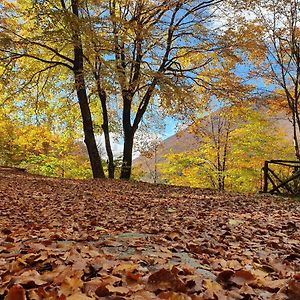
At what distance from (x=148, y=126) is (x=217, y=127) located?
6.98 meters

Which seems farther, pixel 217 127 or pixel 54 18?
pixel 217 127

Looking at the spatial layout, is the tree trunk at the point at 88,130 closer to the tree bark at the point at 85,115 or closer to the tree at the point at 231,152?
the tree bark at the point at 85,115

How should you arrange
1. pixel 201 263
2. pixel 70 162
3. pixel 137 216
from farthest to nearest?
1. pixel 70 162
2. pixel 137 216
3. pixel 201 263

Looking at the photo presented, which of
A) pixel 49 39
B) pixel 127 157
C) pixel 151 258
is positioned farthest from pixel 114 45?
pixel 151 258

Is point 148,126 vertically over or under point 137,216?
over

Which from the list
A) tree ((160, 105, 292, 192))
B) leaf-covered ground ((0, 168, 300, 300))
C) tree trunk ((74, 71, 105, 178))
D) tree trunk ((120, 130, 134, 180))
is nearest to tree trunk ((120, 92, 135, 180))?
tree trunk ((120, 130, 134, 180))

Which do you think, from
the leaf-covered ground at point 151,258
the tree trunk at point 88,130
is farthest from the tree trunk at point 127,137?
the leaf-covered ground at point 151,258

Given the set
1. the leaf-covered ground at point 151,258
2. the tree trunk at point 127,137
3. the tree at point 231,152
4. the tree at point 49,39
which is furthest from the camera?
the tree at point 231,152

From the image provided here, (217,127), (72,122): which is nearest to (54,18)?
(72,122)

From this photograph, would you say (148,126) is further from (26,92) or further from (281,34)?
(281,34)

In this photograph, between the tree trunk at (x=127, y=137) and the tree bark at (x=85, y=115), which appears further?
the tree trunk at (x=127, y=137)

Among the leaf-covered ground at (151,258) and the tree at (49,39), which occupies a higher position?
the tree at (49,39)

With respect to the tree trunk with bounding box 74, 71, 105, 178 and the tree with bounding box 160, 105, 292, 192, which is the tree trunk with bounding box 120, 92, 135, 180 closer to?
the tree trunk with bounding box 74, 71, 105, 178

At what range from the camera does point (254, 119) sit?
1958 cm
